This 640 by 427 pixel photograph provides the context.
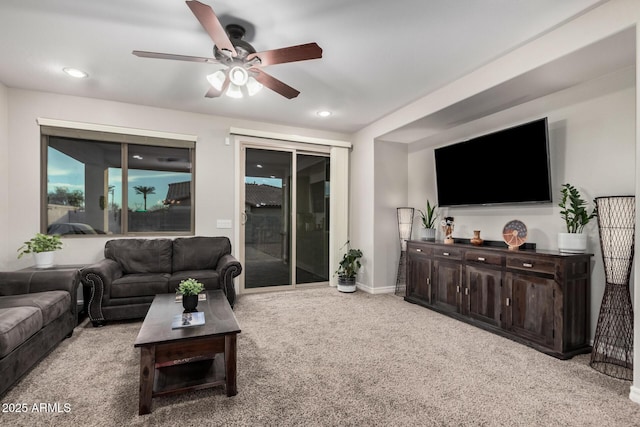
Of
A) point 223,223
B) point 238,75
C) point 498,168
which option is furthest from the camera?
point 223,223

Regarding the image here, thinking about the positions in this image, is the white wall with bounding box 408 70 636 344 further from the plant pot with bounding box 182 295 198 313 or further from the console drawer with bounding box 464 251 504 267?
the plant pot with bounding box 182 295 198 313

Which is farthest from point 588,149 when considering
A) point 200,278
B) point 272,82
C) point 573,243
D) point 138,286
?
point 138,286

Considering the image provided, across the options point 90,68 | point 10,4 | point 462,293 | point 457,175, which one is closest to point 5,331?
point 10,4

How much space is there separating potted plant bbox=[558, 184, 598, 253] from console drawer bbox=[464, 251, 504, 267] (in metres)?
0.52

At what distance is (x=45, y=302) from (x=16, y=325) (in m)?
0.49

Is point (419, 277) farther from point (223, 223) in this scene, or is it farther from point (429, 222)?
point (223, 223)

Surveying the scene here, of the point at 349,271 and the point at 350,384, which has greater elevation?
the point at 349,271

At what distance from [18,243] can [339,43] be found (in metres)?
4.29

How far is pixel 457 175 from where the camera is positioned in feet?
13.4

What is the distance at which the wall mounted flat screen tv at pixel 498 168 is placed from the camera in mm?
3080

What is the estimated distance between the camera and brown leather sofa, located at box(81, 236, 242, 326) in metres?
3.28

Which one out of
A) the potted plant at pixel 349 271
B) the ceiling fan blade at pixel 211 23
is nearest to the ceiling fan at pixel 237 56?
the ceiling fan blade at pixel 211 23

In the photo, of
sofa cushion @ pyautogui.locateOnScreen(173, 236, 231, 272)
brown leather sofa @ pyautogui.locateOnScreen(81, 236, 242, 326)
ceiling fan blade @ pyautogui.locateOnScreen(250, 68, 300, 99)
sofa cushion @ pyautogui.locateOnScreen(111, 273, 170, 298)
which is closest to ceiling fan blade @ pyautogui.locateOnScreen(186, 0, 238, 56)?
ceiling fan blade @ pyautogui.locateOnScreen(250, 68, 300, 99)

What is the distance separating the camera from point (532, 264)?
2867 mm
